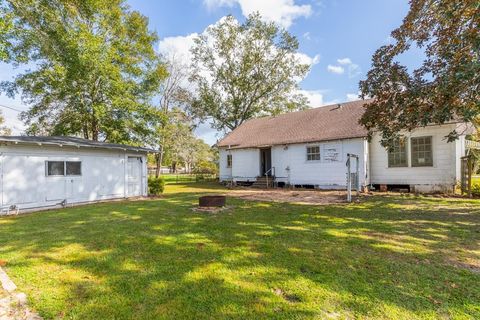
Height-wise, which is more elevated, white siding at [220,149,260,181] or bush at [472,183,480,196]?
white siding at [220,149,260,181]

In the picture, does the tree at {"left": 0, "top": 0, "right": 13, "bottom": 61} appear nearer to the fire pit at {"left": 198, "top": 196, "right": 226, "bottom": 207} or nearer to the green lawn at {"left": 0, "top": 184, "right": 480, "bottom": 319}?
the green lawn at {"left": 0, "top": 184, "right": 480, "bottom": 319}

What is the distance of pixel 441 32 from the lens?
27.1 ft

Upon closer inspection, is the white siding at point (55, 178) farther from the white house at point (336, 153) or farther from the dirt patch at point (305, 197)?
A: the white house at point (336, 153)

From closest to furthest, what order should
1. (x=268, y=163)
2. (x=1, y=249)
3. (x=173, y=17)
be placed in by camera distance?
(x=1, y=249), (x=173, y=17), (x=268, y=163)

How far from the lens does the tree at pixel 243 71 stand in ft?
97.5

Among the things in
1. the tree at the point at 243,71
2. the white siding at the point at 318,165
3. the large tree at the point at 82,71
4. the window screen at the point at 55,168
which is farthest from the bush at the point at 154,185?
the tree at the point at 243,71

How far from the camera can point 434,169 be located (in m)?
12.7

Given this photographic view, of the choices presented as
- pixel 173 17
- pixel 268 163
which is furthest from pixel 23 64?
pixel 268 163

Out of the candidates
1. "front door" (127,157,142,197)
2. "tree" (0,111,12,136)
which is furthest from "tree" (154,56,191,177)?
"tree" (0,111,12,136)

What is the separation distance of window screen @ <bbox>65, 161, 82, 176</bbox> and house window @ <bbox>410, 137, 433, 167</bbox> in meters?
15.8

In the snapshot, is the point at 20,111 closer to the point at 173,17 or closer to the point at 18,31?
the point at 18,31

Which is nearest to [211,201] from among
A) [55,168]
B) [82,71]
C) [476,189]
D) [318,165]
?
[55,168]

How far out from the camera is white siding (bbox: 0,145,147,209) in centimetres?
949

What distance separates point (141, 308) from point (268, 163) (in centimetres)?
1711
